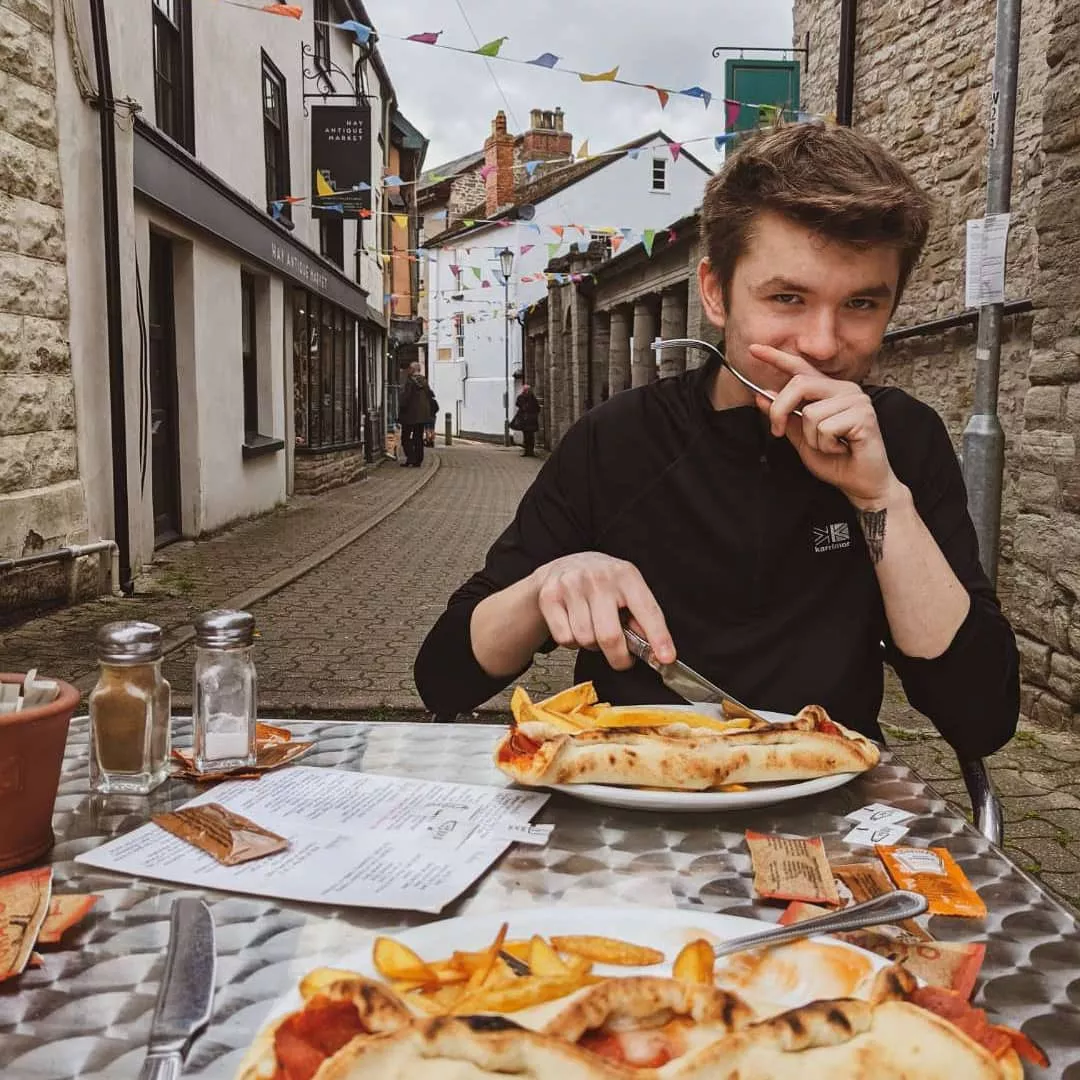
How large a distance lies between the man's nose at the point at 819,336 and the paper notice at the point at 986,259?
159 inches

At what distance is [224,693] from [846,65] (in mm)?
9421

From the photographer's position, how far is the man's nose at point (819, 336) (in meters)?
1.86

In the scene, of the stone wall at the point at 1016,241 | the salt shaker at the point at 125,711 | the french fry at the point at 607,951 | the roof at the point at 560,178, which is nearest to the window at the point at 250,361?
the stone wall at the point at 1016,241

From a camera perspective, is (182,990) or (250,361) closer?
(182,990)

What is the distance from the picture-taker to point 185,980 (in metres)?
0.87

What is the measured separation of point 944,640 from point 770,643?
339 mm

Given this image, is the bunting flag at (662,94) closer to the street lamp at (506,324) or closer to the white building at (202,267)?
the white building at (202,267)

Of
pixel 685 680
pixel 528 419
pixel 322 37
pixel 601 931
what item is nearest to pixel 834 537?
pixel 685 680

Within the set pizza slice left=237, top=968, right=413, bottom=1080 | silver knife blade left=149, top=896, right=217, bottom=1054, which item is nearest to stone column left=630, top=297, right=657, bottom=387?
silver knife blade left=149, top=896, right=217, bottom=1054

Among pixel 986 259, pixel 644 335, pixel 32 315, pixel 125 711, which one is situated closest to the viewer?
pixel 125 711

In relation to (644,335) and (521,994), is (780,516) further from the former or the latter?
(644,335)

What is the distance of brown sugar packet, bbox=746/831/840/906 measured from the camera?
3.45 feet

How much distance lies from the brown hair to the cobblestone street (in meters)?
2.25

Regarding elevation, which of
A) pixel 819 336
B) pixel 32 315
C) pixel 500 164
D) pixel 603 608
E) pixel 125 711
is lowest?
pixel 125 711
